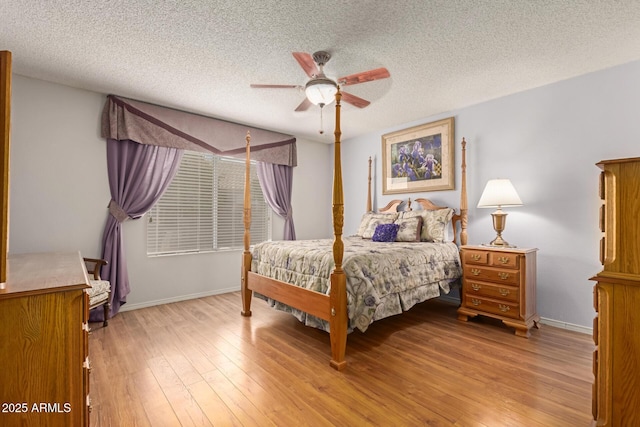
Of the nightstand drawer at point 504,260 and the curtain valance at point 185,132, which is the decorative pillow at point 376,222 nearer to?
the nightstand drawer at point 504,260

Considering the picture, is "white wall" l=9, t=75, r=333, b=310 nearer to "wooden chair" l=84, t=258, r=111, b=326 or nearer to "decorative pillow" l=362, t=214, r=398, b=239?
"wooden chair" l=84, t=258, r=111, b=326

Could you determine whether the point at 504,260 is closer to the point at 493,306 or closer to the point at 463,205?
the point at 493,306

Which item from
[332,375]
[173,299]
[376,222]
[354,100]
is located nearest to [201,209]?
[173,299]

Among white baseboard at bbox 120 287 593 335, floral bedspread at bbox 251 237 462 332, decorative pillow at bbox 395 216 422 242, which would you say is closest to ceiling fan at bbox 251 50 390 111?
floral bedspread at bbox 251 237 462 332

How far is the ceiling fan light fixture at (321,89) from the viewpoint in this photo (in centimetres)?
238

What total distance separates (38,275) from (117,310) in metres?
2.37

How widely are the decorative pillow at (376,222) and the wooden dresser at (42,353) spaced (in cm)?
339

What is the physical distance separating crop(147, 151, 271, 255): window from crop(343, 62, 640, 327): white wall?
3.30 m

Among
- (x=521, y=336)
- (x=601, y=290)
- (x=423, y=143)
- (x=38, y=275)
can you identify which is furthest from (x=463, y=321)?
(x=38, y=275)

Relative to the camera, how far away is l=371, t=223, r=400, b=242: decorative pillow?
374cm

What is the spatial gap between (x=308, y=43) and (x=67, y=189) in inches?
118

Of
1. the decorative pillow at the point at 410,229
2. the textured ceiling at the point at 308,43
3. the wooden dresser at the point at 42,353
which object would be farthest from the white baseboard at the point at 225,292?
the wooden dresser at the point at 42,353

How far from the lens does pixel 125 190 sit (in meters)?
3.56

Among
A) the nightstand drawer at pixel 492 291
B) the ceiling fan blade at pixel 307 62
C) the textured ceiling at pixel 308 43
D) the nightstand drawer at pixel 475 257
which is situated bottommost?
the nightstand drawer at pixel 492 291
